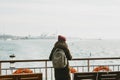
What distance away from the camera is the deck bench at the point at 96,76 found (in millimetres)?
8047

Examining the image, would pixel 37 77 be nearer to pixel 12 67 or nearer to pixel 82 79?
pixel 82 79

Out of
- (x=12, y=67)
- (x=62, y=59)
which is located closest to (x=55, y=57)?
(x=62, y=59)

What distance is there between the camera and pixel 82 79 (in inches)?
319

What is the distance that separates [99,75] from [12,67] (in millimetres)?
4889

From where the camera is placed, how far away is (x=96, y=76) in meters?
8.18

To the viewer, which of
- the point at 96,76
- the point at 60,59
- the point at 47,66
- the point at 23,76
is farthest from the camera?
the point at 47,66

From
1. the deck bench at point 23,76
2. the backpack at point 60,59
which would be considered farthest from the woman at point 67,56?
the deck bench at point 23,76

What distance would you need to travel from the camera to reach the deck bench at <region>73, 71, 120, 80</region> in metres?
8.05

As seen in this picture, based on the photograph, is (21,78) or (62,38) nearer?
(21,78)

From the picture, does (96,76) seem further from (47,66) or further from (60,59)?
(47,66)

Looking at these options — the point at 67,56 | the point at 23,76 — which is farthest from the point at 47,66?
the point at 23,76

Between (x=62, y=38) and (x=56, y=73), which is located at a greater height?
(x=62, y=38)

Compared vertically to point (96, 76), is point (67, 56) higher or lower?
higher

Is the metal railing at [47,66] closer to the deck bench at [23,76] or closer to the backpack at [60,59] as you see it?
the backpack at [60,59]
